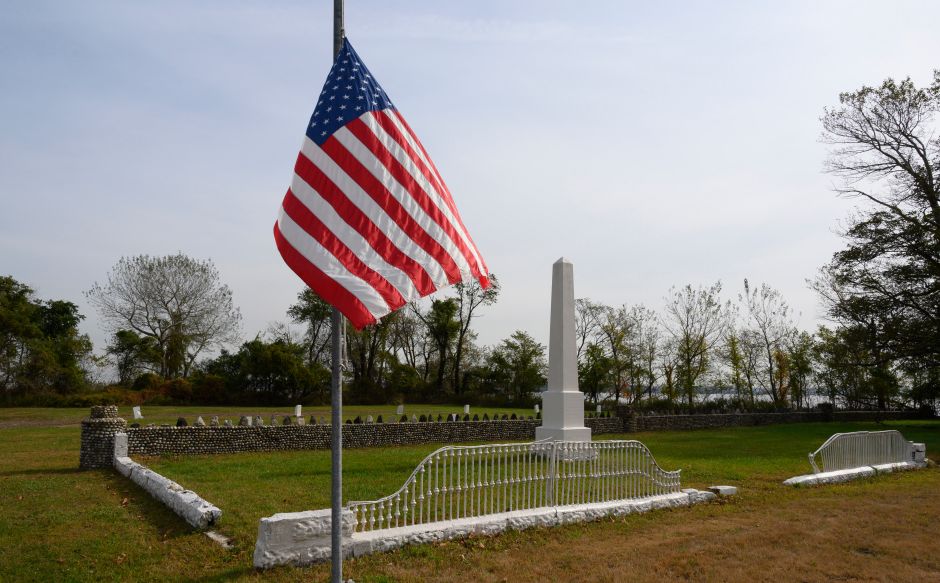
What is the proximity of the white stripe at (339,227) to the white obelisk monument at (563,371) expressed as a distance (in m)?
10.9

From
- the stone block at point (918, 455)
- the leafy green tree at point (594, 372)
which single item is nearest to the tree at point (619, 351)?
the leafy green tree at point (594, 372)

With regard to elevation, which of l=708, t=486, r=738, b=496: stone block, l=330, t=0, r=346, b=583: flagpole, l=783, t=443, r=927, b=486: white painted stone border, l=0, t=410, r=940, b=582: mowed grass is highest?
l=330, t=0, r=346, b=583: flagpole

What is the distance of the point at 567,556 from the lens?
655 centimetres

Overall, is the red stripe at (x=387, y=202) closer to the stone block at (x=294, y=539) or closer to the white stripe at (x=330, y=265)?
the white stripe at (x=330, y=265)

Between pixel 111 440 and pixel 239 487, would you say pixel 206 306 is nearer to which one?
pixel 111 440

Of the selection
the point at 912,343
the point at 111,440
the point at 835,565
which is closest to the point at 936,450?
the point at 912,343

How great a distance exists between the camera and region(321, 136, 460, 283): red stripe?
4559 millimetres

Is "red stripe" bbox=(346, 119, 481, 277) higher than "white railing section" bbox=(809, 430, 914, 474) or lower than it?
higher

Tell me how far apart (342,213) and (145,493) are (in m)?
7.93

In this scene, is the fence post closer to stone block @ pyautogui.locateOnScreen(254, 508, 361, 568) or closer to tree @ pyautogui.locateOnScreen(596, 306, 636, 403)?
stone block @ pyautogui.locateOnScreen(254, 508, 361, 568)

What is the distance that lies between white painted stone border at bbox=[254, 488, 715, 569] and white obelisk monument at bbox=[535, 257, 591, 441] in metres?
6.79

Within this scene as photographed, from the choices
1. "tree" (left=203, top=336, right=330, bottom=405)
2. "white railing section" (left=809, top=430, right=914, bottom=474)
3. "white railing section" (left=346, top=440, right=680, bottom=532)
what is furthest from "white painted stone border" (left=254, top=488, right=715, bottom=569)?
"tree" (left=203, top=336, right=330, bottom=405)

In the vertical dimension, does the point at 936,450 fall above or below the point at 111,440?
below

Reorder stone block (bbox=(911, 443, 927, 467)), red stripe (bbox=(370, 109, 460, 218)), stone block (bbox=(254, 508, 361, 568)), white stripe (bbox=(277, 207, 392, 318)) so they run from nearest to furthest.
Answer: white stripe (bbox=(277, 207, 392, 318)), red stripe (bbox=(370, 109, 460, 218)), stone block (bbox=(254, 508, 361, 568)), stone block (bbox=(911, 443, 927, 467))
